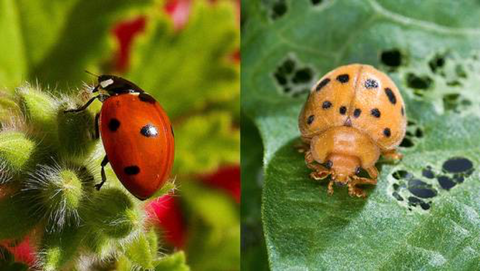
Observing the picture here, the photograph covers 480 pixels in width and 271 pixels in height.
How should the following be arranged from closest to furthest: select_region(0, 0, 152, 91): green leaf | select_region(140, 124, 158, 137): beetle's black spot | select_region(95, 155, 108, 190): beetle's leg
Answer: select_region(95, 155, 108, 190): beetle's leg < select_region(140, 124, 158, 137): beetle's black spot < select_region(0, 0, 152, 91): green leaf

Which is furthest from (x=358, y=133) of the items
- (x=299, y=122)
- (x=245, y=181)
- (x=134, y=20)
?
(x=134, y=20)

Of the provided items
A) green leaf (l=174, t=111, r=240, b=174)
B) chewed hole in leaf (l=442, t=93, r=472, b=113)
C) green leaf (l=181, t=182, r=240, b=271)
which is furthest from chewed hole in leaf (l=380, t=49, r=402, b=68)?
green leaf (l=181, t=182, r=240, b=271)

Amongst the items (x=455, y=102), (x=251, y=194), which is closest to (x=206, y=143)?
(x=251, y=194)

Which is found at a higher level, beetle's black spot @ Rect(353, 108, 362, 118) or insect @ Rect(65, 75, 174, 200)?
insect @ Rect(65, 75, 174, 200)

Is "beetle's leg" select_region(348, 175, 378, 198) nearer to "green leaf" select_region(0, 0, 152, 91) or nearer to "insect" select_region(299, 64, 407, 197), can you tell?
"insect" select_region(299, 64, 407, 197)

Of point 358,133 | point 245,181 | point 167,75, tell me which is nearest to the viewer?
point 358,133

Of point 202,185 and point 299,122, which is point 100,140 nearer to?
point 299,122

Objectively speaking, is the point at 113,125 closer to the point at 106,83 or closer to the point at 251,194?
the point at 106,83
